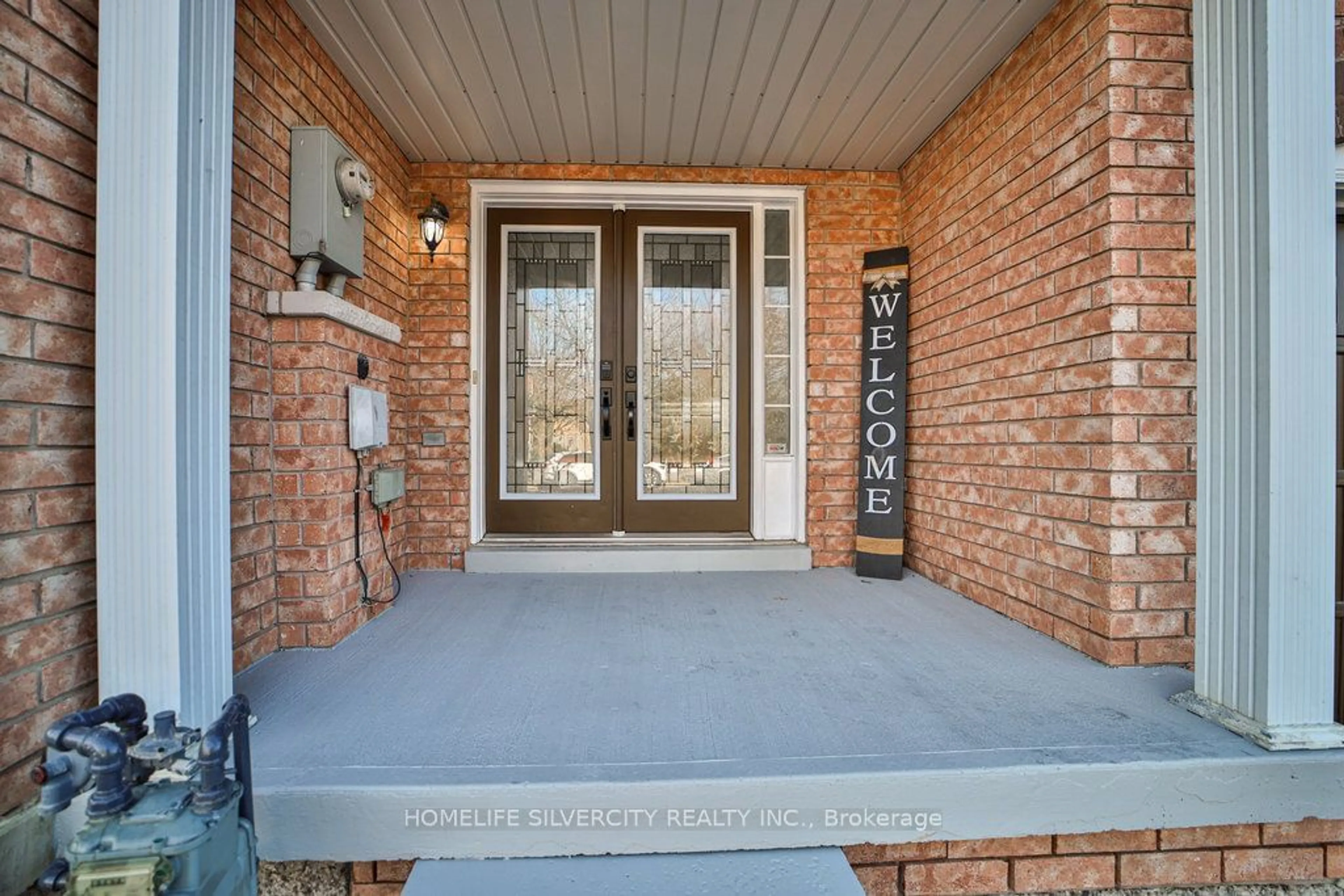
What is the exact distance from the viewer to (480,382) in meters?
3.62

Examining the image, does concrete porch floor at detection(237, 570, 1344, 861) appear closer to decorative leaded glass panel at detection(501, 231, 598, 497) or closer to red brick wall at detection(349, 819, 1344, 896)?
red brick wall at detection(349, 819, 1344, 896)

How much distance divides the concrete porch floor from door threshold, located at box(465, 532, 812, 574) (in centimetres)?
108

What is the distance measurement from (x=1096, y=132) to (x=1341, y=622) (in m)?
2.02

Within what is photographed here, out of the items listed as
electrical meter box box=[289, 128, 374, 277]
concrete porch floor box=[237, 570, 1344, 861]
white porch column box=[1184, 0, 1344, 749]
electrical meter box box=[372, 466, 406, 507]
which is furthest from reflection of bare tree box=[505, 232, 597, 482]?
white porch column box=[1184, 0, 1344, 749]

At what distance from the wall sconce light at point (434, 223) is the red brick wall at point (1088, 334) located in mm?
2915

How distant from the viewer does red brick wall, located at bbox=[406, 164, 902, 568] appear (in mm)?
3518

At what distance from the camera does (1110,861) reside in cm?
155

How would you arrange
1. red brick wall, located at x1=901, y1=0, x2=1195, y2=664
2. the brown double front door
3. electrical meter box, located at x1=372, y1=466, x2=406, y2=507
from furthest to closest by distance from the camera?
the brown double front door < electrical meter box, located at x1=372, y1=466, x2=406, y2=507 < red brick wall, located at x1=901, y1=0, x2=1195, y2=664

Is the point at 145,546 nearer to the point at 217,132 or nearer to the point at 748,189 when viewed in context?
the point at 217,132

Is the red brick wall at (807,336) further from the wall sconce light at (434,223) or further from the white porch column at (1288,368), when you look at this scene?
→ the white porch column at (1288,368)

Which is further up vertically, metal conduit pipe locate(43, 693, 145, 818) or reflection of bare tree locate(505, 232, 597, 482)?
reflection of bare tree locate(505, 232, 597, 482)

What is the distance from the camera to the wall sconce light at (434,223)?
3354mm

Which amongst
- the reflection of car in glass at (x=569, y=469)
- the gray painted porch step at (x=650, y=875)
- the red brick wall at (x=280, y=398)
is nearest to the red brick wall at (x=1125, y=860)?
the gray painted porch step at (x=650, y=875)

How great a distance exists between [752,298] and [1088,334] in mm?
2010
